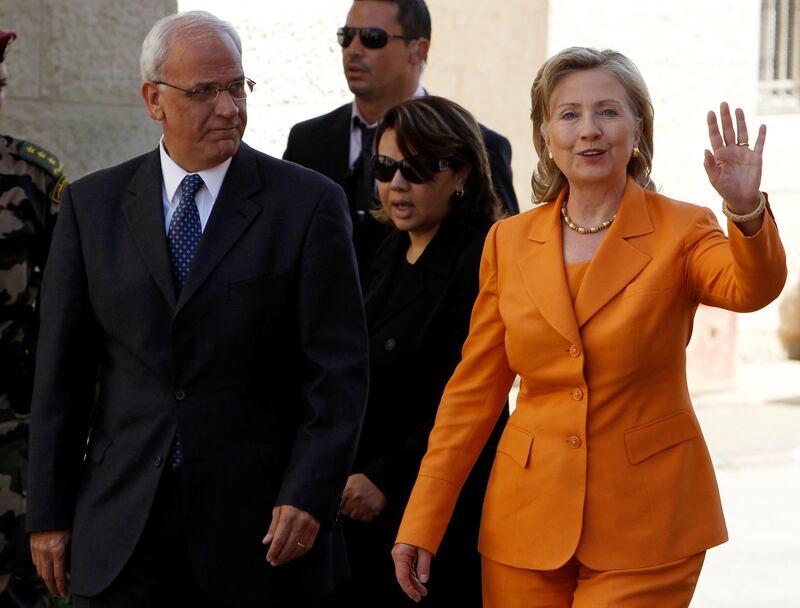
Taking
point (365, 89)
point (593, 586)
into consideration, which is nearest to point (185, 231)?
point (593, 586)

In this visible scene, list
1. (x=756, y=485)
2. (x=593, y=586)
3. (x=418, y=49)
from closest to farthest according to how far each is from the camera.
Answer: (x=593, y=586)
(x=418, y=49)
(x=756, y=485)

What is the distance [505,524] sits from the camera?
141 inches

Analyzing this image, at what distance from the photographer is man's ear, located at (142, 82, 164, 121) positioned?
371cm

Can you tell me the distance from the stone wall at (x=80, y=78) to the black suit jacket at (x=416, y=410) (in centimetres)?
168

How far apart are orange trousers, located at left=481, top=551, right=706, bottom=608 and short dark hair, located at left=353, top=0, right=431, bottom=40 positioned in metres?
2.94

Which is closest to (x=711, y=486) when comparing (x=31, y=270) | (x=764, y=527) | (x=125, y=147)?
(x=31, y=270)

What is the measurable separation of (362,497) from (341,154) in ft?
6.09

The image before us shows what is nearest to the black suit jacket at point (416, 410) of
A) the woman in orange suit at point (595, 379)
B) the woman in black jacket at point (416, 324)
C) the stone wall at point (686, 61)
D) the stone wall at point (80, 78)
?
the woman in black jacket at point (416, 324)

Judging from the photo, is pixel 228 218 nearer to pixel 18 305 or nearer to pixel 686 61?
pixel 18 305

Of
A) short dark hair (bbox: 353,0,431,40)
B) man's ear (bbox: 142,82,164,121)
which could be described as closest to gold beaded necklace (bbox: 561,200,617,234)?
man's ear (bbox: 142,82,164,121)

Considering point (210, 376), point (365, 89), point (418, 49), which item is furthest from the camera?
point (418, 49)

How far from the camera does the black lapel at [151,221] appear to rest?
3553 mm

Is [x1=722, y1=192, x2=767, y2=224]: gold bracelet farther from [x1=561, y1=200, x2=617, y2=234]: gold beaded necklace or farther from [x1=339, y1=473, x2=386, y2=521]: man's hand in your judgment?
[x1=339, y1=473, x2=386, y2=521]: man's hand

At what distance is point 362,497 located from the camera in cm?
421
